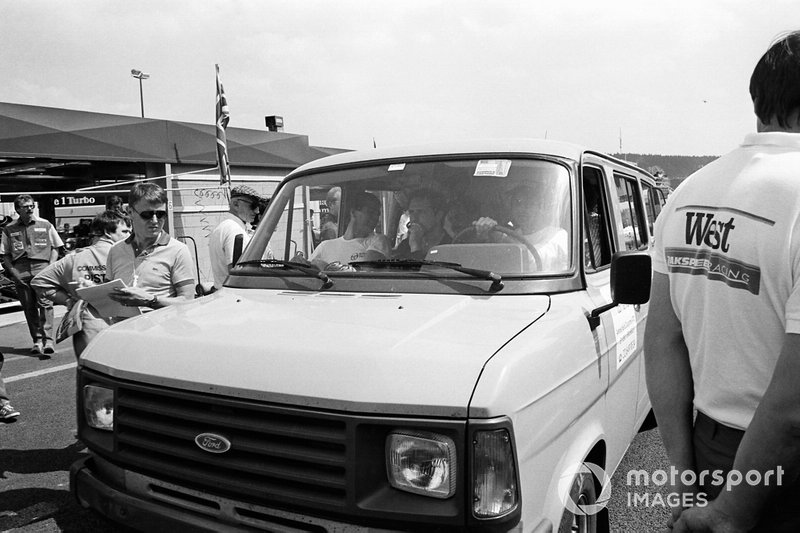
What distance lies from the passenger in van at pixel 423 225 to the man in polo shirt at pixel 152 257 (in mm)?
1714

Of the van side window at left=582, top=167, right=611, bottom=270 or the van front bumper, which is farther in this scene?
the van side window at left=582, top=167, right=611, bottom=270

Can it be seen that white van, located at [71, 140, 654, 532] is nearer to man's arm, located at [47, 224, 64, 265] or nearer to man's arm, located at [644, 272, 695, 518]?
man's arm, located at [644, 272, 695, 518]

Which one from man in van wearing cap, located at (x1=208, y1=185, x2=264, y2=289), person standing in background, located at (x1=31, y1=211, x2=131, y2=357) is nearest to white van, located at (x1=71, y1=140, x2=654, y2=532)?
person standing in background, located at (x1=31, y1=211, x2=131, y2=357)

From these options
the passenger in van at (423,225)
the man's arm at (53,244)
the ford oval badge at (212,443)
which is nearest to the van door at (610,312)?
the passenger in van at (423,225)

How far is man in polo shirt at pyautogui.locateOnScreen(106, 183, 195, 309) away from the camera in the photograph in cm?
401

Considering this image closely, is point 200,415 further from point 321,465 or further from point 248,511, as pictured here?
point 321,465

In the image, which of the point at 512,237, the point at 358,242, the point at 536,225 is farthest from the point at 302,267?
the point at 536,225

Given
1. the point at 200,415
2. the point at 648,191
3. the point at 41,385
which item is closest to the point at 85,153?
the point at 41,385

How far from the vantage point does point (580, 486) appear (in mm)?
2320

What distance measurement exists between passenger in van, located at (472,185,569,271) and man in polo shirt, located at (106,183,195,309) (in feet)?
7.21

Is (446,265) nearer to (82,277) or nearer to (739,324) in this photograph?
(739,324)

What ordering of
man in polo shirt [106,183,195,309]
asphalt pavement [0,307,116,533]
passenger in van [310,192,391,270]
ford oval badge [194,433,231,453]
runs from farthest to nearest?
man in polo shirt [106,183,195,309] → asphalt pavement [0,307,116,533] → passenger in van [310,192,391,270] → ford oval badge [194,433,231,453]

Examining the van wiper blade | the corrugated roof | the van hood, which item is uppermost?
the corrugated roof

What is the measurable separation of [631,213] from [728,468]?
9.60ft
